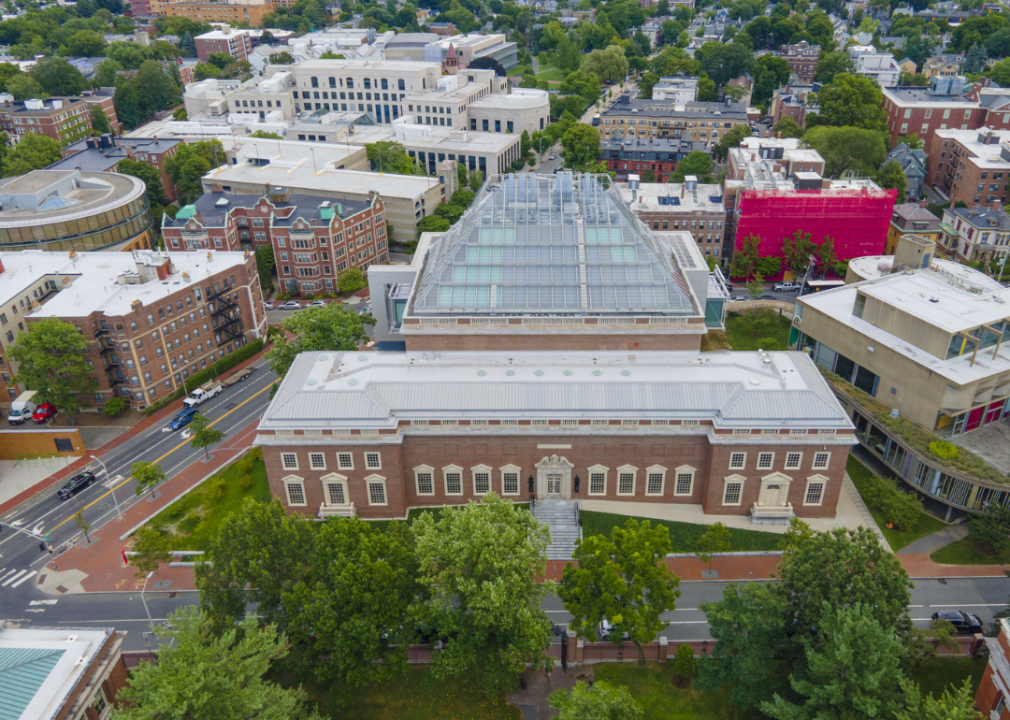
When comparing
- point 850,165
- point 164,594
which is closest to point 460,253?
point 164,594

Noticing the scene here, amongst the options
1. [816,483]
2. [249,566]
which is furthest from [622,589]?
[816,483]

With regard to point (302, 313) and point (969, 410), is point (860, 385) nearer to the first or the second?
point (969, 410)

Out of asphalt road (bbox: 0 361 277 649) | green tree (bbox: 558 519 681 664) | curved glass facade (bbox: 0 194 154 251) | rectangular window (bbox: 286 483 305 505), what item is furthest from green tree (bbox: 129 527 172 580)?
curved glass facade (bbox: 0 194 154 251)

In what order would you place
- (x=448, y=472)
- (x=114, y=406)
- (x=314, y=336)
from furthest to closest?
(x=114, y=406), (x=314, y=336), (x=448, y=472)

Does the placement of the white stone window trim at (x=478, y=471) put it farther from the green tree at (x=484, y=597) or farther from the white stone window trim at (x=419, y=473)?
the green tree at (x=484, y=597)

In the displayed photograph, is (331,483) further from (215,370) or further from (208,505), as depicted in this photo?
(215,370)

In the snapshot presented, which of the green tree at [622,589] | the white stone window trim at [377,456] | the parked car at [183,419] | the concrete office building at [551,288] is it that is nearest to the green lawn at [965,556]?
the concrete office building at [551,288]
